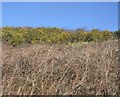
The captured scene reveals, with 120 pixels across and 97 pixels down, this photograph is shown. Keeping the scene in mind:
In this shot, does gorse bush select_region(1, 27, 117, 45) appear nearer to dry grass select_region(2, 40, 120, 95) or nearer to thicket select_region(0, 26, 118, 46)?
thicket select_region(0, 26, 118, 46)

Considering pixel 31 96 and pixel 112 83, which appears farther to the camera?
pixel 112 83

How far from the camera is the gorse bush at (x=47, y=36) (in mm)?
13094

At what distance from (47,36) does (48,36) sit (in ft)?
0.21

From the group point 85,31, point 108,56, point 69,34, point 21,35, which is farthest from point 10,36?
point 108,56

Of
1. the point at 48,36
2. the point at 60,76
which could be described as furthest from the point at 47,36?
the point at 60,76

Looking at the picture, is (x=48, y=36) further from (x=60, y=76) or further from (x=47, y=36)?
(x=60, y=76)

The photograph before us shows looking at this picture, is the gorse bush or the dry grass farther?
the gorse bush

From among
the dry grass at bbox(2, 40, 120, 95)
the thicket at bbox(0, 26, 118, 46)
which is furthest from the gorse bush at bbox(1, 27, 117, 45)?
the dry grass at bbox(2, 40, 120, 95)

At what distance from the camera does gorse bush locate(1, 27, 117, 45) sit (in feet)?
43.0

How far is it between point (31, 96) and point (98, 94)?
871 mm

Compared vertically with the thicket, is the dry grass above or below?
below

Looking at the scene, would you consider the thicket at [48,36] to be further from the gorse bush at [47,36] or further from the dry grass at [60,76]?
the dry grass at [60,76]

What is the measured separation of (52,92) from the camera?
3.57 m

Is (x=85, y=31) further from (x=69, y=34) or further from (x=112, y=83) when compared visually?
(x=112, y=83)
